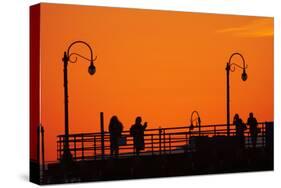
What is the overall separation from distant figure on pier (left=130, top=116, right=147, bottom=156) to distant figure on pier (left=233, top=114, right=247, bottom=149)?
168 centimetres

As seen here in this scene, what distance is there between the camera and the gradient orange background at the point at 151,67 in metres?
11.8

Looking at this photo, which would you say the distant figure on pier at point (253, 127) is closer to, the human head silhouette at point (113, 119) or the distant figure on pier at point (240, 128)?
the distant figure on pier at point (240, 128)

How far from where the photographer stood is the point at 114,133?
40.7 ft

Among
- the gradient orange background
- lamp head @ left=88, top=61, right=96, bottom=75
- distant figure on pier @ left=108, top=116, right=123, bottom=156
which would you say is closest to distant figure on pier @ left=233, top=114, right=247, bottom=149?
the gradient orange background

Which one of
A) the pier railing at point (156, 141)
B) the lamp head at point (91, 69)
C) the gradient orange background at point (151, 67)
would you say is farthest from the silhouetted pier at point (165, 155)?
the lamp head at point (91, 69)

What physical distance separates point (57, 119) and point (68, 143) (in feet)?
1.37

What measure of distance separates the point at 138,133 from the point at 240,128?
6.22 ft

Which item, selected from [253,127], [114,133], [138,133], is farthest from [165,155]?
[253,127]

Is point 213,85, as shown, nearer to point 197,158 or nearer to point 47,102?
point 197,158

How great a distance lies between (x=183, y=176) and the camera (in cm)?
1299

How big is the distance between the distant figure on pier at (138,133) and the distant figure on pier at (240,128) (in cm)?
168

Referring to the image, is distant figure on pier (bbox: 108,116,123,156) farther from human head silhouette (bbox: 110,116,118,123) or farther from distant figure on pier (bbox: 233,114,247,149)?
distant figure on pier (bbox: 233,114,247,149)

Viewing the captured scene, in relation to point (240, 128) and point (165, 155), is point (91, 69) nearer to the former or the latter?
point (165, 155)

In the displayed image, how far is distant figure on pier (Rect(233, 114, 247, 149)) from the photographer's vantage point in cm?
1353
